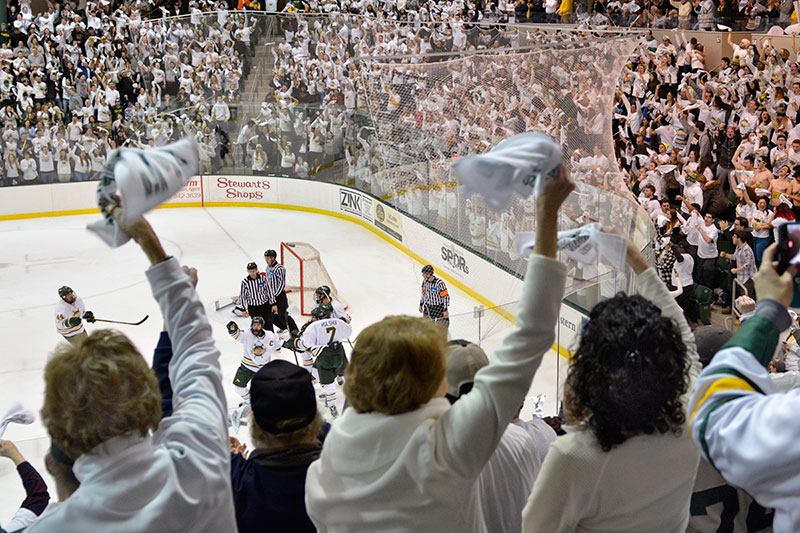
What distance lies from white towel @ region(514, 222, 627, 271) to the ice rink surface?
540 centimetres

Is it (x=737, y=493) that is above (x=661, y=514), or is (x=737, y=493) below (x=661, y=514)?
below

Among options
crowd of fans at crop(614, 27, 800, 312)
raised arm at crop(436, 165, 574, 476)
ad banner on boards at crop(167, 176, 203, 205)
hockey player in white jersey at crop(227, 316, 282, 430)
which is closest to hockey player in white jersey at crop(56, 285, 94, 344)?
hockey player in white jersey at crop(227, 316, 282, 430)

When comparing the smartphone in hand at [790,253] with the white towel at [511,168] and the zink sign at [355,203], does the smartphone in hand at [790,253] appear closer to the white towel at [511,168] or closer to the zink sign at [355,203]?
the white towel at [511,168]

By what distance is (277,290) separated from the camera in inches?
417

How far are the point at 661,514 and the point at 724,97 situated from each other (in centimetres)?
1329

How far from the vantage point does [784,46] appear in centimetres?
1571

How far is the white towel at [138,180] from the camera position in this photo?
6.49 ft

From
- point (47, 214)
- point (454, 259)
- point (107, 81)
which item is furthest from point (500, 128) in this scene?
point (107, 81)

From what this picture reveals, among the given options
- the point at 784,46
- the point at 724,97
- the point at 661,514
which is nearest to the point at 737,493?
the point at 661,514

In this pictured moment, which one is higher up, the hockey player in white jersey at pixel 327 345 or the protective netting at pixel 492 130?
the protective netting at pixel 492 130

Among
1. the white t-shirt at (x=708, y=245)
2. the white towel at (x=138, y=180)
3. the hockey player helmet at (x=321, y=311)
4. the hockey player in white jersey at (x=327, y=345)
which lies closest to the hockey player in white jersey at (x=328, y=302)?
the hockey player helmet at (x=321, y=311)

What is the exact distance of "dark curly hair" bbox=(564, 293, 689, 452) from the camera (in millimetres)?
2023

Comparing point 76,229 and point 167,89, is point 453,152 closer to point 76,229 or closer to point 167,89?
point 76,229

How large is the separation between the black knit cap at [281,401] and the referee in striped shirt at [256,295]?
8.09m
